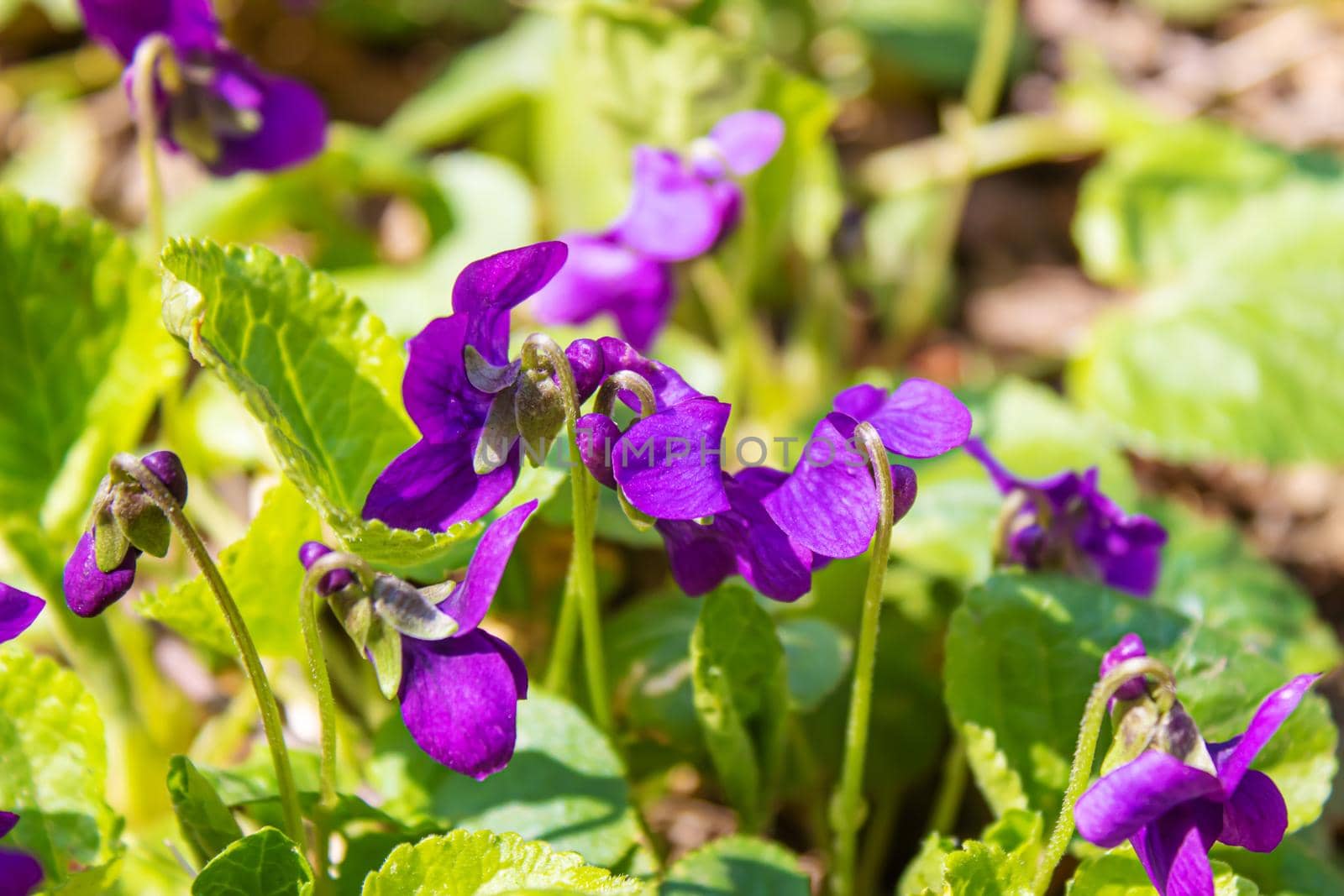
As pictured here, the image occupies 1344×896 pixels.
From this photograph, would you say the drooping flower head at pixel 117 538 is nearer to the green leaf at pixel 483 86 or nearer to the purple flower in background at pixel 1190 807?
the purple flower in background at pixel 1190 807

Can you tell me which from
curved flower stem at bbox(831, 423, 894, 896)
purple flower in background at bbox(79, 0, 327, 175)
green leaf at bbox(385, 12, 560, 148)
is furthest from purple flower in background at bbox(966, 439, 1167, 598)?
green leaf at bbox(385, 12, 560, 148)

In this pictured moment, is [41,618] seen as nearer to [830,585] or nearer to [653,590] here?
[653,590]

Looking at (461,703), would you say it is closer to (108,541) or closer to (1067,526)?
(108,541)

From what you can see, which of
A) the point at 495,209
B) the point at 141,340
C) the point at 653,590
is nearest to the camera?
the point at 141,340

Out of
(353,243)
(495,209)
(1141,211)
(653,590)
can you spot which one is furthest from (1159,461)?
(353,243)

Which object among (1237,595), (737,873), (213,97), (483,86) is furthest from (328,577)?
(483,86)
